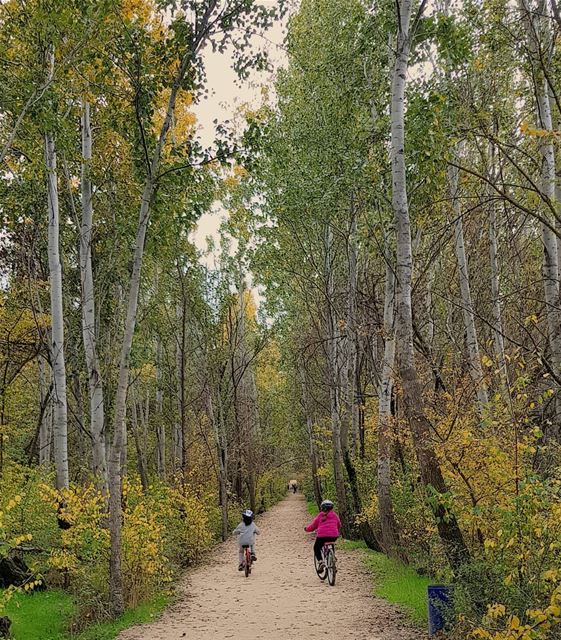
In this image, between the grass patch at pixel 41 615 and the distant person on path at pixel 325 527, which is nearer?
the grass patch at pixel 41 615

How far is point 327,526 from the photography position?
32.8ft

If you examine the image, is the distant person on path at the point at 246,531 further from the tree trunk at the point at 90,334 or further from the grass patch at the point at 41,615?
the grass patch at the point at 41,615

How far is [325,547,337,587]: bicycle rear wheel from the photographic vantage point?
9.77 metres

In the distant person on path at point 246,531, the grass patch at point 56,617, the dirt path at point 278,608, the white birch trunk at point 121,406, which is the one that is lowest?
the dirt path at point 278,608

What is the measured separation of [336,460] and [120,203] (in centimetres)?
941

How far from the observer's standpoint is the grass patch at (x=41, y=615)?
7309 mm

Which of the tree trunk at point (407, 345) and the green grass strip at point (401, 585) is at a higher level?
the tree trunk at point (407, 345)

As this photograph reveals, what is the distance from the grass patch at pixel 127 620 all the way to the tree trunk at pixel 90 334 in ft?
7.02

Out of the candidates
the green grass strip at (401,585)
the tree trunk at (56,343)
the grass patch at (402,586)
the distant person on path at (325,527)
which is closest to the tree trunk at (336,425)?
the green grass strip at (401,585)

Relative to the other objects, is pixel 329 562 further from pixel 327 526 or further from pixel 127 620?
pixel 127 620

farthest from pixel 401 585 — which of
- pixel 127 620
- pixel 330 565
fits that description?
pixel 127 620

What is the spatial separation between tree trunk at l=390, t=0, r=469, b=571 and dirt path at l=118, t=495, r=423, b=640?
4.98ft

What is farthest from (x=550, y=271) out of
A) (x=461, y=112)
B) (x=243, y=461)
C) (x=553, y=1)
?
(x=243, y=461)

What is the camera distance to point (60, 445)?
9.53 metres
